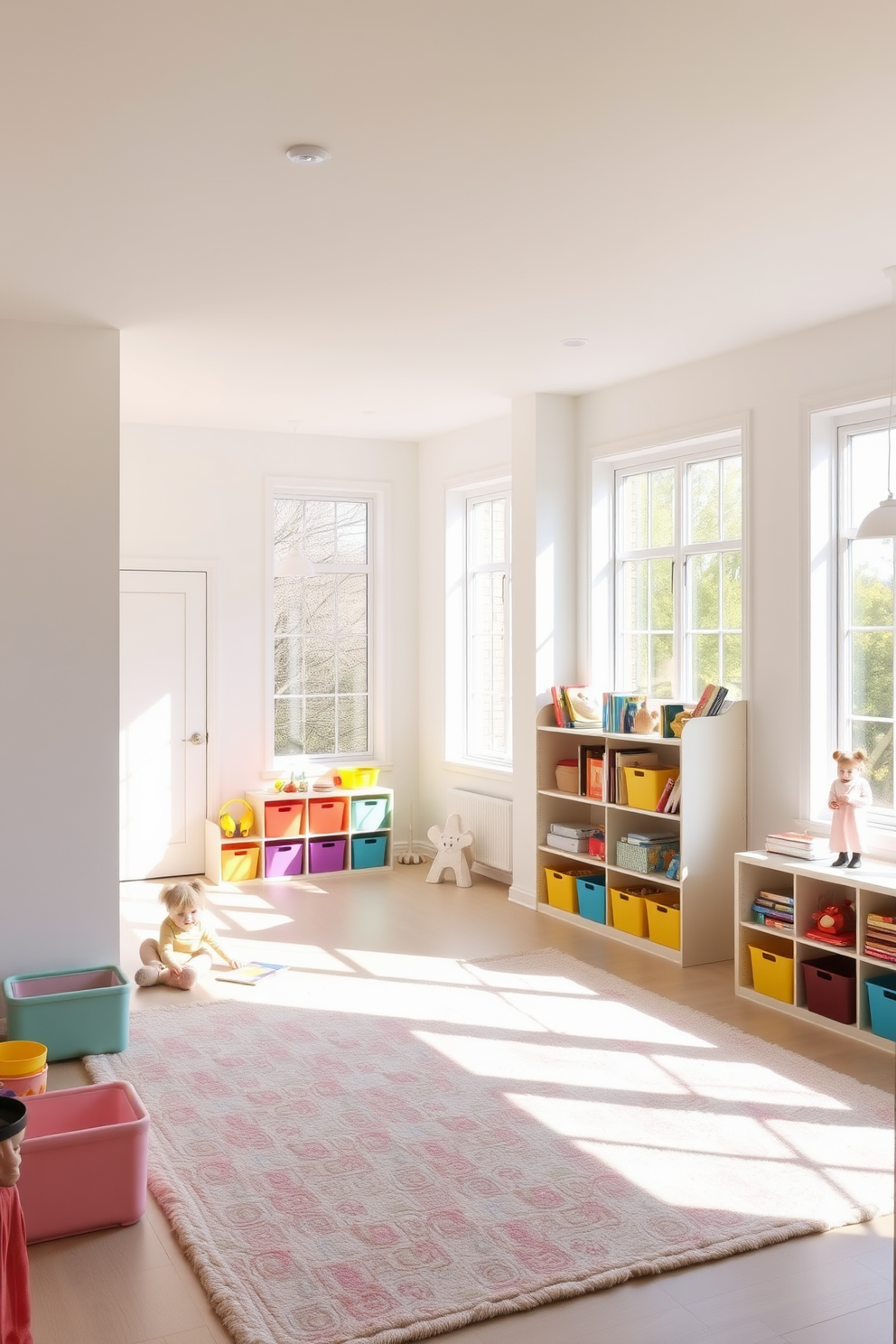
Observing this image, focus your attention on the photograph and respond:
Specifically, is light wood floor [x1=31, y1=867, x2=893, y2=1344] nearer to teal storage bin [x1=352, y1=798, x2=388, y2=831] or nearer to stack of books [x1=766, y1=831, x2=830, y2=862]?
stack of books [x1=766, y1=831, x2=830, y2=862]

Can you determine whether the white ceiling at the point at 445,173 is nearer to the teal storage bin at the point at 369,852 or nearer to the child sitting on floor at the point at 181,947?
the child sitting on floor at the point at 181,947

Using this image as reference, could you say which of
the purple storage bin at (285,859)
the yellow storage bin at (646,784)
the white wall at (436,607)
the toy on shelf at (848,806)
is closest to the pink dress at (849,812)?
the toy on shelf at (848,806)

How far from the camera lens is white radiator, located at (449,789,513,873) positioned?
7074 millimetres

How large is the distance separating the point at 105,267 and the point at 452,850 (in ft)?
14.0

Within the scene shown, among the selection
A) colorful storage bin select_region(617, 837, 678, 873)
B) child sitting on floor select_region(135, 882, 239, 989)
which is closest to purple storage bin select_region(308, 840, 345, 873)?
child sitting on floor select_region(135, 882, 239, 989)

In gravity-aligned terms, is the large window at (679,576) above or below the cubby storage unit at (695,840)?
above

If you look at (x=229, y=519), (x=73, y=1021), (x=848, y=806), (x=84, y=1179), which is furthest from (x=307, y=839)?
(x=84, y=1179)

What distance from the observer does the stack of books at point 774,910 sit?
4.75 m

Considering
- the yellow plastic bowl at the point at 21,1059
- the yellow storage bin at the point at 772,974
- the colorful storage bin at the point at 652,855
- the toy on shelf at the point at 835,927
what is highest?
the colorful storage bin at the point at 652,855

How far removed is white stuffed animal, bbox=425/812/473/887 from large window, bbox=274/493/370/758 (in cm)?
108

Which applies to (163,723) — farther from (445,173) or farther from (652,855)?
(445,173)

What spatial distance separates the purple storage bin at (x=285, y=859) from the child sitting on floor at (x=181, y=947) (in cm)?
195

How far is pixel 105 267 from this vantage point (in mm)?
4109

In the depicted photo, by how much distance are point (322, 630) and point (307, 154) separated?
4971mm
